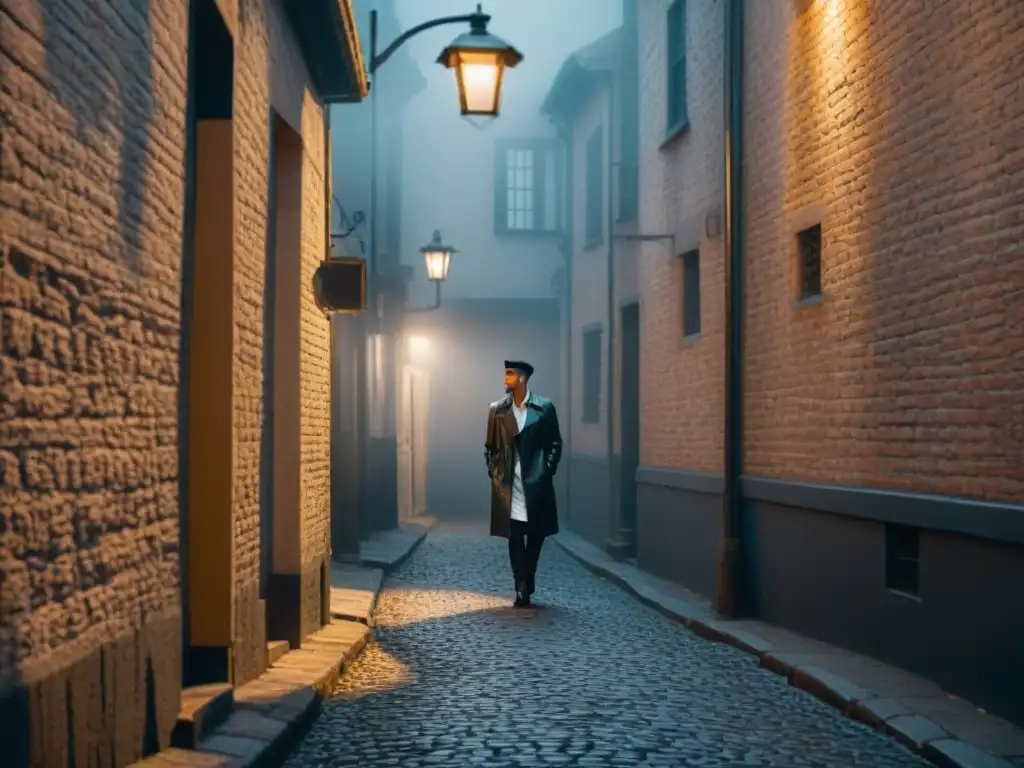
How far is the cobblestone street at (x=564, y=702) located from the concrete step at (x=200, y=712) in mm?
370

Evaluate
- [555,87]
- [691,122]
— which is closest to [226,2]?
[691,122]

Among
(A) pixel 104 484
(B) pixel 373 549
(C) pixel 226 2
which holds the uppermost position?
(C) pixel 226 2

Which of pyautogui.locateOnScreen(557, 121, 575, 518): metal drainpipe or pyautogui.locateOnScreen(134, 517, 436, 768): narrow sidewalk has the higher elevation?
pyautogui.locateOnScreen(557, 121, 575, 518): metal drainpipe

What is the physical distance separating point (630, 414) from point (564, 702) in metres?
10.1

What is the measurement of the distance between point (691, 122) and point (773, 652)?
6.18m

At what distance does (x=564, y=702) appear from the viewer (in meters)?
7.61

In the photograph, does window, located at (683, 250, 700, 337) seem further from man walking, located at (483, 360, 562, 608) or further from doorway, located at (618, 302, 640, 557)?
doorway, located at (618, 302, 640, 557)

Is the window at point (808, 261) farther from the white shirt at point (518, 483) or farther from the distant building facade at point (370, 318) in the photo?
the distant building facade at point (370, 318)

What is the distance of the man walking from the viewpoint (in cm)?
1205

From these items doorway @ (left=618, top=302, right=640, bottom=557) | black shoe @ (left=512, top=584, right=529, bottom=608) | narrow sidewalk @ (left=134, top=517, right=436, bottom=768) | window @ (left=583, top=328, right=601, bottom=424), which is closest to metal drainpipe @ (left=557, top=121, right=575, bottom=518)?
window @ (left=583, top=328, right=601, bottom=424)

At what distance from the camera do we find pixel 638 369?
17.5 metres

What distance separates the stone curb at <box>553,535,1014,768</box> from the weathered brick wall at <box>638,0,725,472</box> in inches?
64.9

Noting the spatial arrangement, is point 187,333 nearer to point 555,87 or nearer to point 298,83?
point 298,83

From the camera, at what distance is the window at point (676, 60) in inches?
582
